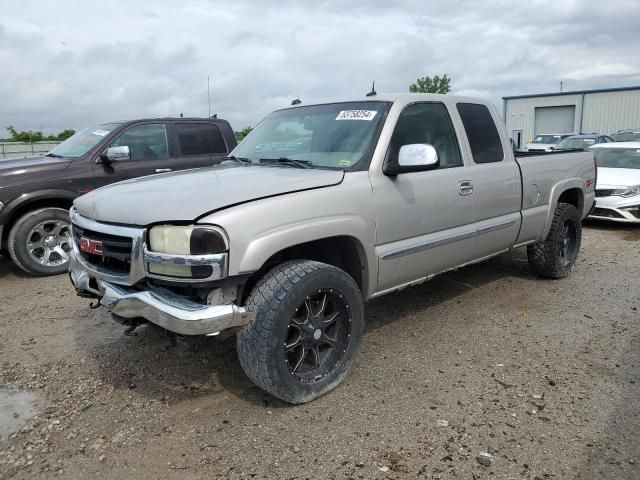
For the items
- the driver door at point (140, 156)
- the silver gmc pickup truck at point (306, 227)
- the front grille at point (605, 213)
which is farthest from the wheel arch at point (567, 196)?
the driver door at point (140, 156)

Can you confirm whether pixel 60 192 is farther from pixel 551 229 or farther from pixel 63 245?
pixel 551 229

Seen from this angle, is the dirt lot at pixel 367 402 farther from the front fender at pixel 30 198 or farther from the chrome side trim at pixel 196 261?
the front fender at pixel 30 198

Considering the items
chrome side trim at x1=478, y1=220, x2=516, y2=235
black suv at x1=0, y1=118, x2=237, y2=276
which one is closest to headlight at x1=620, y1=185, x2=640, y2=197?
chrome side trim at x1=478, y1=220, x2=516, y2=235

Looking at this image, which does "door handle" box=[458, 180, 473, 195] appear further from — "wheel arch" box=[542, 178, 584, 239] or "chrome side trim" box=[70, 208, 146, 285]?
"chrome side trim" box=[70, 208, 146, 285]

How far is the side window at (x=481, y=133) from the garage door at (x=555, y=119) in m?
39.5

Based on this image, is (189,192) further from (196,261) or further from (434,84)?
(434,84)

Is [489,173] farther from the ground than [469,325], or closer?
farther from the ground

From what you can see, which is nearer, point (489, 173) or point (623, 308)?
point (489, 173)

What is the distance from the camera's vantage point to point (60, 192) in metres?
6.09

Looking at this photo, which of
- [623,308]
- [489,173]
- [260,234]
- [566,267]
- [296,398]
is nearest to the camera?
[260,234]

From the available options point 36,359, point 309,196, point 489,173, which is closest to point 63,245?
point 36,359

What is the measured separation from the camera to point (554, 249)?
5.35m

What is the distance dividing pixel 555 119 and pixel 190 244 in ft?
141

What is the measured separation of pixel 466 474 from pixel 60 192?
5383mm
